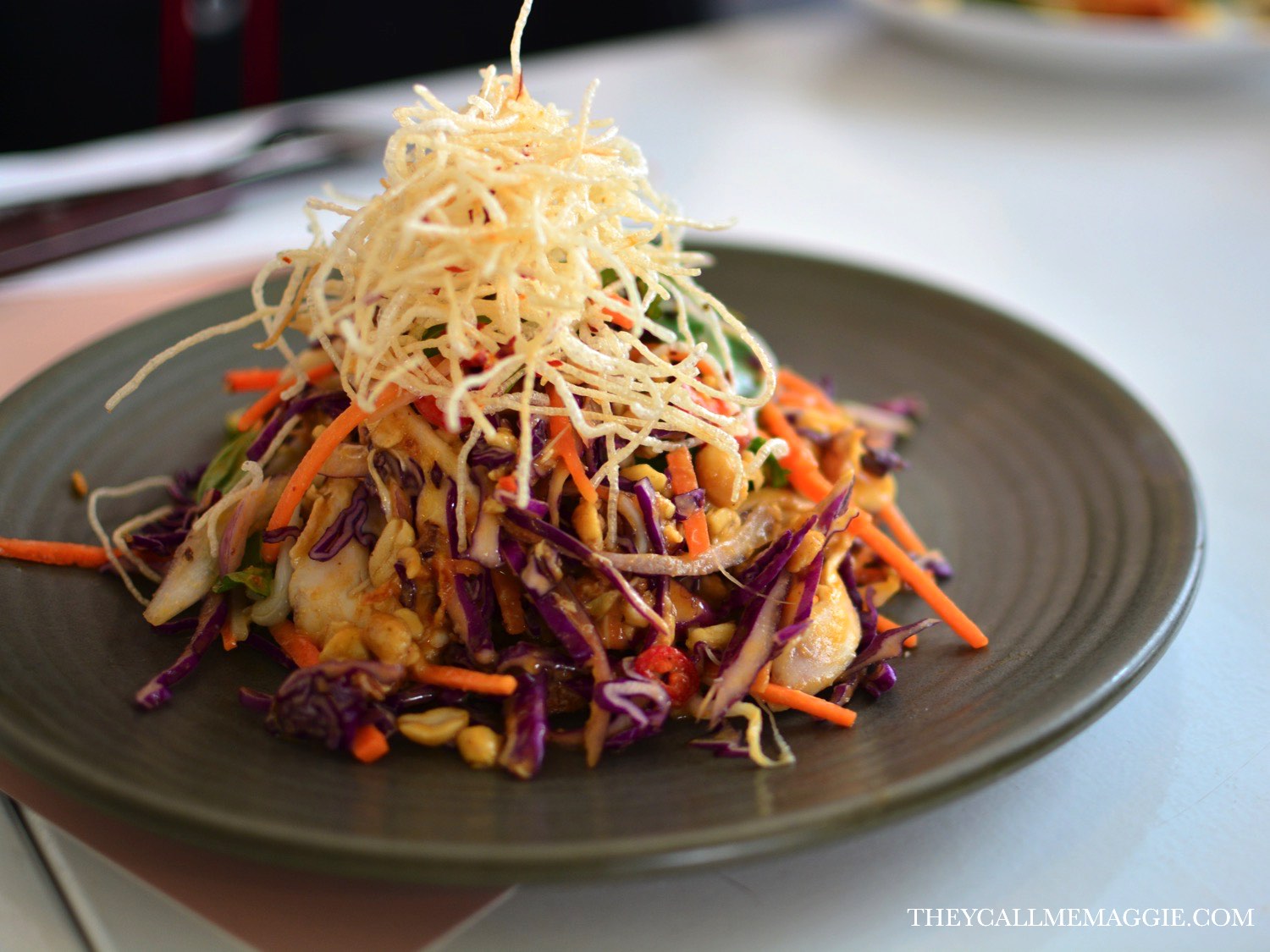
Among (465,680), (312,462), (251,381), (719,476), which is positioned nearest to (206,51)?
(251,381)

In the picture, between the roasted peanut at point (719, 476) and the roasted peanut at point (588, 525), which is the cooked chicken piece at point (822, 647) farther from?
the roasted peanut at point (588, 525)

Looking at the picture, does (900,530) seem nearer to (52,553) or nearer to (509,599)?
(509,599)

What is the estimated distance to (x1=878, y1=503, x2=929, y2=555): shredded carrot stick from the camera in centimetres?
223

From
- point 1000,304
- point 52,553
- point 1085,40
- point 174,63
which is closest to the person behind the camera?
point 52,553

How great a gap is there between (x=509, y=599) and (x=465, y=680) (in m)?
0.17

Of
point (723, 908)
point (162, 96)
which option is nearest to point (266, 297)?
point (723, 908)

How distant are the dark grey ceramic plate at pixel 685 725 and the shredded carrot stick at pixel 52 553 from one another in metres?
0.03

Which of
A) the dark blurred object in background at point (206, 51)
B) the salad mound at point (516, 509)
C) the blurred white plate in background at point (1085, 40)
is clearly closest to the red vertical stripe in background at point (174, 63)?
the dark blurred object in background at point (206, 51)

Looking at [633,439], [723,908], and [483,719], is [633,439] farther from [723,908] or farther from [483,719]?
[723,908]

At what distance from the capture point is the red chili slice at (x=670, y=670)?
184 cm

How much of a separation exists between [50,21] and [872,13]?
3.95m

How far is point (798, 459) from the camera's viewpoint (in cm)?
219

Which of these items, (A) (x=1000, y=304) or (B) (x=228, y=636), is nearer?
(B) (x=228, y=636)

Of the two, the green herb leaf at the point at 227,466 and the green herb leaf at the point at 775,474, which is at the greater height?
the green herb leaf at the point at 775,474
